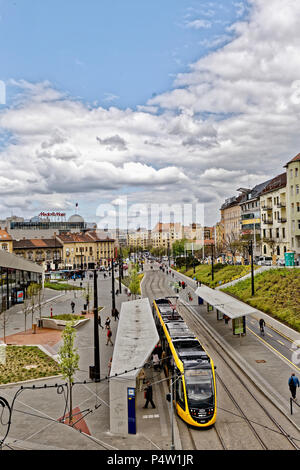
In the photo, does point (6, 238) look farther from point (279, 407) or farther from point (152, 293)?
point (279, 407)

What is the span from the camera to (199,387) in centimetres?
1507

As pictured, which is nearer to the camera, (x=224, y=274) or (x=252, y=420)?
(x=252, y=420)

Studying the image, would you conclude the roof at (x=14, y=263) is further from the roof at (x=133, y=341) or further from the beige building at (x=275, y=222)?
the beige building at (x=275, y=222)

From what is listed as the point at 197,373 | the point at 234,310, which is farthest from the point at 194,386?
the point at 234,310

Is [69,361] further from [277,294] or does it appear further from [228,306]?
[277,294]

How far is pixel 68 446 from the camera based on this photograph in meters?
12.6

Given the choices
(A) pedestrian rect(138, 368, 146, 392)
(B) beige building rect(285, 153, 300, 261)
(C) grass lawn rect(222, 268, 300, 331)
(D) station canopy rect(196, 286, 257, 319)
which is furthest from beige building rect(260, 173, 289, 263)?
(A) pedestrian rect(138, 368, 146, 392)

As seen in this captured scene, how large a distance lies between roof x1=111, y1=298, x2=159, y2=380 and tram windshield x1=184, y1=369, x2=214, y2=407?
199 centimetres

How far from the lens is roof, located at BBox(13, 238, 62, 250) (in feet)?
353

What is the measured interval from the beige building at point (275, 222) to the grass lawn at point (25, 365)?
143 ft

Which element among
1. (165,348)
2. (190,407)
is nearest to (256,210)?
(165,348)

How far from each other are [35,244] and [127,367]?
102m

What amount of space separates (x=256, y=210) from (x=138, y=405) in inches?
2839
